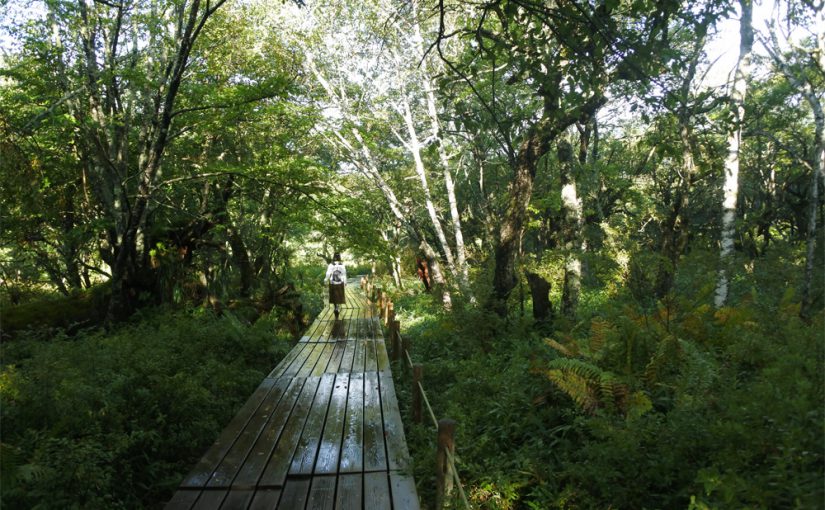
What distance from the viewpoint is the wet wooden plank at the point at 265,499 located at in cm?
405

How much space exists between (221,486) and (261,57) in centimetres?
1480

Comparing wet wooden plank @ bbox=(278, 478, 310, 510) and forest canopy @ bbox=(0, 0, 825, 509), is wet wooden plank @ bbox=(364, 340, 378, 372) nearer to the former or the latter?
forest canopy @ bbox=(0, 0, 825, 509)

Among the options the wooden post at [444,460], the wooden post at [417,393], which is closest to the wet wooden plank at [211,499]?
the wooden post at [444,460]

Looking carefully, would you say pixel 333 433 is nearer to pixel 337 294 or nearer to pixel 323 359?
pixel 323 359

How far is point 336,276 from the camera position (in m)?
14.0

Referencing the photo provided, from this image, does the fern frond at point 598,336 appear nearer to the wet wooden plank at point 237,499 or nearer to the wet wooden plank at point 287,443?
the wet wooden plank at point 287,443

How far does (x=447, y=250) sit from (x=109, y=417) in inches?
456

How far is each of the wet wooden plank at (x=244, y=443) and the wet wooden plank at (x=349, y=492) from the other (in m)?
1.04

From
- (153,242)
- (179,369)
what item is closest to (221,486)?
(179,369)

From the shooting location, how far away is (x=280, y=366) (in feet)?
29.0

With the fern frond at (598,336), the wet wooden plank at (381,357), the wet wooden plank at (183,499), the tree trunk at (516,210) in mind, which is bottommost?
the wet wooden plank at (183,499)

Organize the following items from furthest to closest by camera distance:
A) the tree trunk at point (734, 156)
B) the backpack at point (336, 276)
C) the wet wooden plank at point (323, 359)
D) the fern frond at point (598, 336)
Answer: the backpack at point (336, 276) → the tree trunk at point (734, 156) → the wet wooden plank at point (323, 359) → the fern frond at point (598, 336)

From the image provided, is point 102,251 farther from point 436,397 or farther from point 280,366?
point 436,397

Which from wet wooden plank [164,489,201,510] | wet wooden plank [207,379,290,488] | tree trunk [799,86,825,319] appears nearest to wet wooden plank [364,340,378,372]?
wet wooden plank [207,379,290,488]
